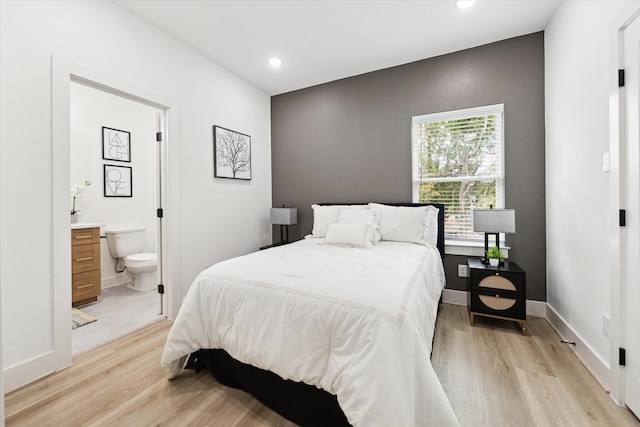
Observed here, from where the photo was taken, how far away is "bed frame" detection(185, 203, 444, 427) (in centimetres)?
136

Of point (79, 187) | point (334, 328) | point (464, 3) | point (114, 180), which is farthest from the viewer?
point (114, 180)

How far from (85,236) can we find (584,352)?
15.6ft

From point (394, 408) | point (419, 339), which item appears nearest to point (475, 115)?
point (419, 339)

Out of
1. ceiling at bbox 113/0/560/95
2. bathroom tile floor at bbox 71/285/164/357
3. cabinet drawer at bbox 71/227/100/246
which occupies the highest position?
ceiling at bbox 113/0/560/95

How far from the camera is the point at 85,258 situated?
321cm

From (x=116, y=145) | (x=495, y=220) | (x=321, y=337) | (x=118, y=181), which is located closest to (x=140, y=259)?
(x=118, y=181)

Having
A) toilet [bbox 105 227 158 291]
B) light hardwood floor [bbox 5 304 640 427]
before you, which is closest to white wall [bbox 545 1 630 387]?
light hardwood floor [bbox 5 304 640 427]

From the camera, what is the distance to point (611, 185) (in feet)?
5.39

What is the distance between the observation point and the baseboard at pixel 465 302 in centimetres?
277

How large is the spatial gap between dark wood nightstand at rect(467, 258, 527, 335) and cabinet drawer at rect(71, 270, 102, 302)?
13.3 feet

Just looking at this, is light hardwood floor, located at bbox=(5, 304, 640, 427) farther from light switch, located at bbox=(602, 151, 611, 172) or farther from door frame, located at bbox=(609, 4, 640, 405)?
light switch, located at bbox=(602, 151, 611, 172)

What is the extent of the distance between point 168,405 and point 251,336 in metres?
0.63

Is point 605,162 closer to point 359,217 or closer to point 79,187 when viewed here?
point 359,217

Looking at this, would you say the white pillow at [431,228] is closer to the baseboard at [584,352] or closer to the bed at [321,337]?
the bed at [321,337]
